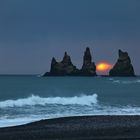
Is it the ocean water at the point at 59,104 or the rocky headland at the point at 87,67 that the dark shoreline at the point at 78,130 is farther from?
the rocky headland at the point at 87,67

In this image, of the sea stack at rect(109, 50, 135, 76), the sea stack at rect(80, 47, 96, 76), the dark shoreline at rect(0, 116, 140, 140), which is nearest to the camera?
the dark shoreline at rect(0, 116, 140, 140)

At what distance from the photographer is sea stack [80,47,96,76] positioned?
172 metres

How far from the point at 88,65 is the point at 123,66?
1132 cm

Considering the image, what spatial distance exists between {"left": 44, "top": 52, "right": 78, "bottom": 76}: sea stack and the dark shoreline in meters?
149

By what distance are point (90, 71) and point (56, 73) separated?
487 inches

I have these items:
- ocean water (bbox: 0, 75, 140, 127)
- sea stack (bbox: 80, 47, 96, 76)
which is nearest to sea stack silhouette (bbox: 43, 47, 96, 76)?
sea stack (bbox: 80, 47, 96, 76)

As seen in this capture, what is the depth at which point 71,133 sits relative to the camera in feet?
69.7

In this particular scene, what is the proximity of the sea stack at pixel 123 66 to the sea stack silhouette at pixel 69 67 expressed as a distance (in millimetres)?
7702

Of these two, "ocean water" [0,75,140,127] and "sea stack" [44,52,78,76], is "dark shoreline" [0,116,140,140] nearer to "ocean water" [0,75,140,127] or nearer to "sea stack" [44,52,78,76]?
"ocean water" [0,75,140,127]

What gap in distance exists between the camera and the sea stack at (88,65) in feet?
563

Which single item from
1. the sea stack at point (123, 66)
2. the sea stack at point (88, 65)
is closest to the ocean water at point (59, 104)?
the sea stack at point (123, 66)

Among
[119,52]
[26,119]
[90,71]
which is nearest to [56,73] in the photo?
[90,71]

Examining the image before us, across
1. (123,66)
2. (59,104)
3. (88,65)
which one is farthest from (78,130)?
(88,65)

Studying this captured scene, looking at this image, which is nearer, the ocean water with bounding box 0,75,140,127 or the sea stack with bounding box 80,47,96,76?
the ocean water with bounding box 0,75,140,127
